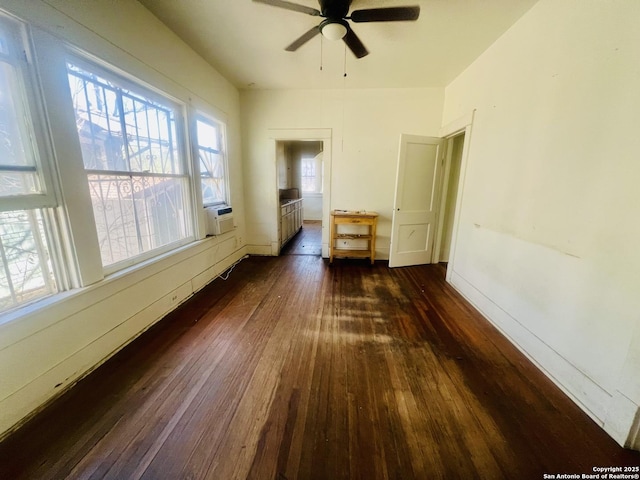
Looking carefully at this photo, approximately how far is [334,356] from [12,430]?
Answer: 6.04 feet

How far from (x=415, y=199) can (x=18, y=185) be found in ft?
13.0

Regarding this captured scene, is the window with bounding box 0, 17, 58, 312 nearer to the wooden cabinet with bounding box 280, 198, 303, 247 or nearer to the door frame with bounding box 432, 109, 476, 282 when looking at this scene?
the wooden cabinet with bounding box 280, 198, 303, 247

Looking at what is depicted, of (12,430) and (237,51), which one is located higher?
(237,51)

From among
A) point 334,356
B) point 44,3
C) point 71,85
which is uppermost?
point 44,3

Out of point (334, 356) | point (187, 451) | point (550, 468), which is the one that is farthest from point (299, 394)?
point (550, 468)

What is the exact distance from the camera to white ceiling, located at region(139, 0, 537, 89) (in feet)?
6.64

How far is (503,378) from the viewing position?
1.67 m

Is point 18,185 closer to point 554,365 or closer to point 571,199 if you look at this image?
point 571,199

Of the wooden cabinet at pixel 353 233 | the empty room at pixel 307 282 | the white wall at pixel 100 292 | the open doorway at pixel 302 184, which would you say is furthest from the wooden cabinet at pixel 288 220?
the white wall at pixel 100 292

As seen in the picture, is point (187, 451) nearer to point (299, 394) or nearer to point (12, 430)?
point (299, 394)

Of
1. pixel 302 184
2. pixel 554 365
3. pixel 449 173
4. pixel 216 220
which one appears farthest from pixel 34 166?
pixel 302 184

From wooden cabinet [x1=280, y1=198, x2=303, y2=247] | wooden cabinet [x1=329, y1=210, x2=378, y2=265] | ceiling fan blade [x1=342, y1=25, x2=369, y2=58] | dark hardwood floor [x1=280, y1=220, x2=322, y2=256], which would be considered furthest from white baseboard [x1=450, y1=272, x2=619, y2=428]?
wooden cabinet [x1=280, y1=198, x2=303, y2=247]

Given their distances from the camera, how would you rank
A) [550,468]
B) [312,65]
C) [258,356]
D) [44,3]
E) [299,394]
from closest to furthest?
[550,468] → [44,3] → [299,394] → [258,356] → [312,65]

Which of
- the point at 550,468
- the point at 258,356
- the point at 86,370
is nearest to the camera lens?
the point at 550,468
